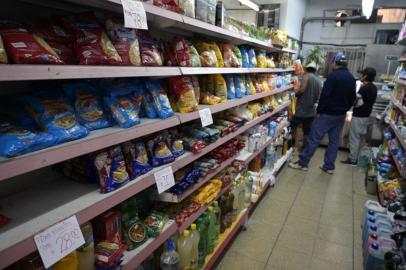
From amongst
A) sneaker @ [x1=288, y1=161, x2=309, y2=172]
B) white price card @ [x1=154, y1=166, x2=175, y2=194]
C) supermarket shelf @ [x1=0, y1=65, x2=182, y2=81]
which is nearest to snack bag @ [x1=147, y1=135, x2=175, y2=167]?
white price card @ [x1=154, y1=166, x2=175, y2=194]

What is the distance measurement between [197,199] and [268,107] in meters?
2.30

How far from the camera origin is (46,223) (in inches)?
41.6

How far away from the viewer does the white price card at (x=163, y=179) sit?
5.14 feet

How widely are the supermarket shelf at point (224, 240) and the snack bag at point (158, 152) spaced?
107 centimetres

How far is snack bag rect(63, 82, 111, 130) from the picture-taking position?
1280 mm

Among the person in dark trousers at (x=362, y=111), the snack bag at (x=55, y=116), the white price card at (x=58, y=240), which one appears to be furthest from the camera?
the person in dark trousers at (x=362, y=111)

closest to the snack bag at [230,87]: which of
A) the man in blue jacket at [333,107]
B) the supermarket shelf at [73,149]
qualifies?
the supermarket shelf at [73,149]

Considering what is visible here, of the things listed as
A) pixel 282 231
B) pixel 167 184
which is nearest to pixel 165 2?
pixel 167 184

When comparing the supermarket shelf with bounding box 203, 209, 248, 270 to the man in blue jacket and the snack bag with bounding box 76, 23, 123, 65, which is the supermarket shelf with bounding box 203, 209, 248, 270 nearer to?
the snack bag with bounding box 76, 23, 123, 65

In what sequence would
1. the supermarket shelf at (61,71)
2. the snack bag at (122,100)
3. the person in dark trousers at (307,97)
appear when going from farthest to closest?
the person in dark trousers at (307,97) < the snack bag at (122,100) < the supermarket shelf at (61,71)

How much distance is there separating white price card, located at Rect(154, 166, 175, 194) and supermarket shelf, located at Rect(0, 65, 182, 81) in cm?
58

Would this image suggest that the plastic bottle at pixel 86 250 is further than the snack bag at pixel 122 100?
No

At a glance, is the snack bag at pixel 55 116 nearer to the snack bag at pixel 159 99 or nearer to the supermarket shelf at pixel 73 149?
the supermarket shelf at pixel 73 149

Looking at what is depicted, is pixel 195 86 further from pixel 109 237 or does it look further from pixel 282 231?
pixel 282 231
